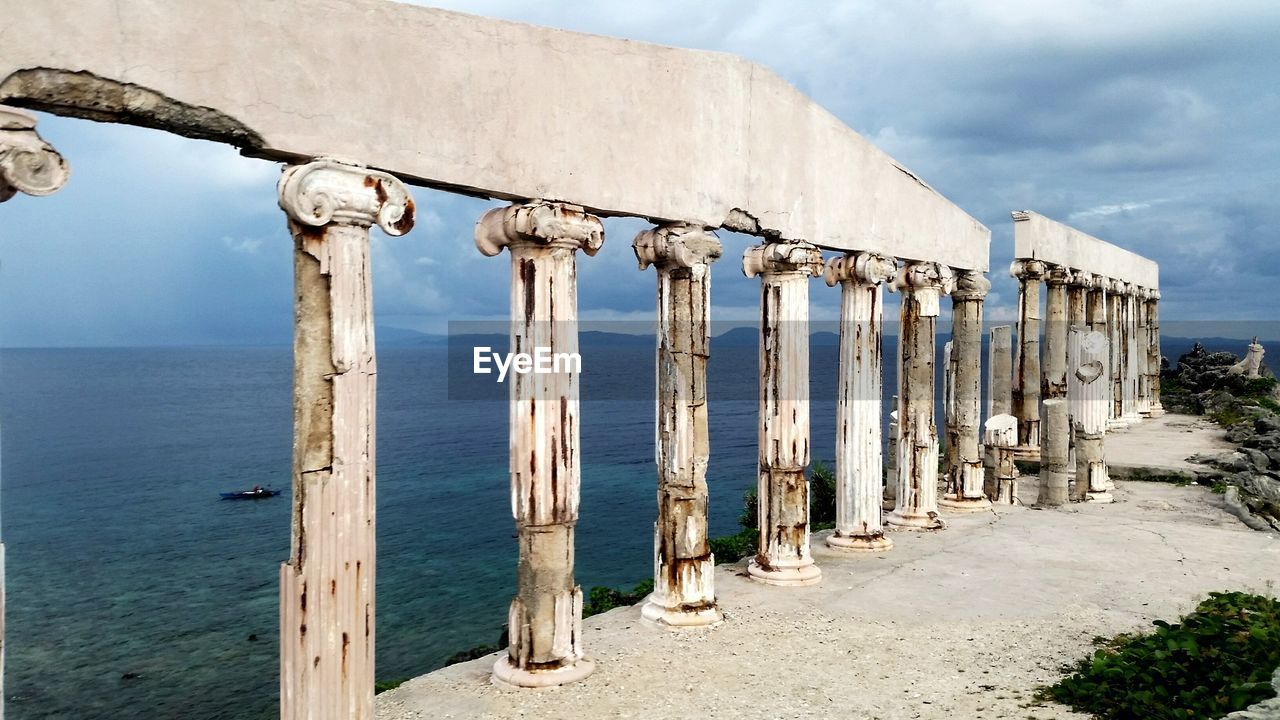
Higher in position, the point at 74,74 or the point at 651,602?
the point at 74,74

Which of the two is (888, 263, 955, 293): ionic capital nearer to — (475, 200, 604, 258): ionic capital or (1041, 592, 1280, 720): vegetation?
(1041, 592, 1280, 720): vegetation

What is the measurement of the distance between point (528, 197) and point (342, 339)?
7.77ft

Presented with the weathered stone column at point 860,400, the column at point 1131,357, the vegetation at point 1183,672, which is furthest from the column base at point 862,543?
the column at point 1131,357

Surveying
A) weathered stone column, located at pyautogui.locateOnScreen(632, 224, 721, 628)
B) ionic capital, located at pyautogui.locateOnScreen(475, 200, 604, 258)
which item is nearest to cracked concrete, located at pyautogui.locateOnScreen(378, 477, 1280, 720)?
weathered stone column, located at pyautogui.locateOnScreen(632, 224, 721, 628)

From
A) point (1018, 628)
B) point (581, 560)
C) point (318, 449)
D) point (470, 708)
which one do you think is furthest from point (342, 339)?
point (581, 560)

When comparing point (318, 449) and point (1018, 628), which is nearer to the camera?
point (318, 449)

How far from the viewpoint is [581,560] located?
3297cm

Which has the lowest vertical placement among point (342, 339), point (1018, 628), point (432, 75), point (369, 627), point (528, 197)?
point (1018, 628)

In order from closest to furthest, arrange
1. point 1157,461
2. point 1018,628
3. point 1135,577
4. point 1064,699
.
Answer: point 1064,699 → point 1018,628 → point 1135,577 → point 1157,461

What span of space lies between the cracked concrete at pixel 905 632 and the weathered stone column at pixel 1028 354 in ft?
22.9

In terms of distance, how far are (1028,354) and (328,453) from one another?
19.3m

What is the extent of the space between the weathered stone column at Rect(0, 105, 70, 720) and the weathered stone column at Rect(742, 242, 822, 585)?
26.1 feet

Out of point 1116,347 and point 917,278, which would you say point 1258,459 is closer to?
point 1116,347

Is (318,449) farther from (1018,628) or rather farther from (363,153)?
(1018,628)
